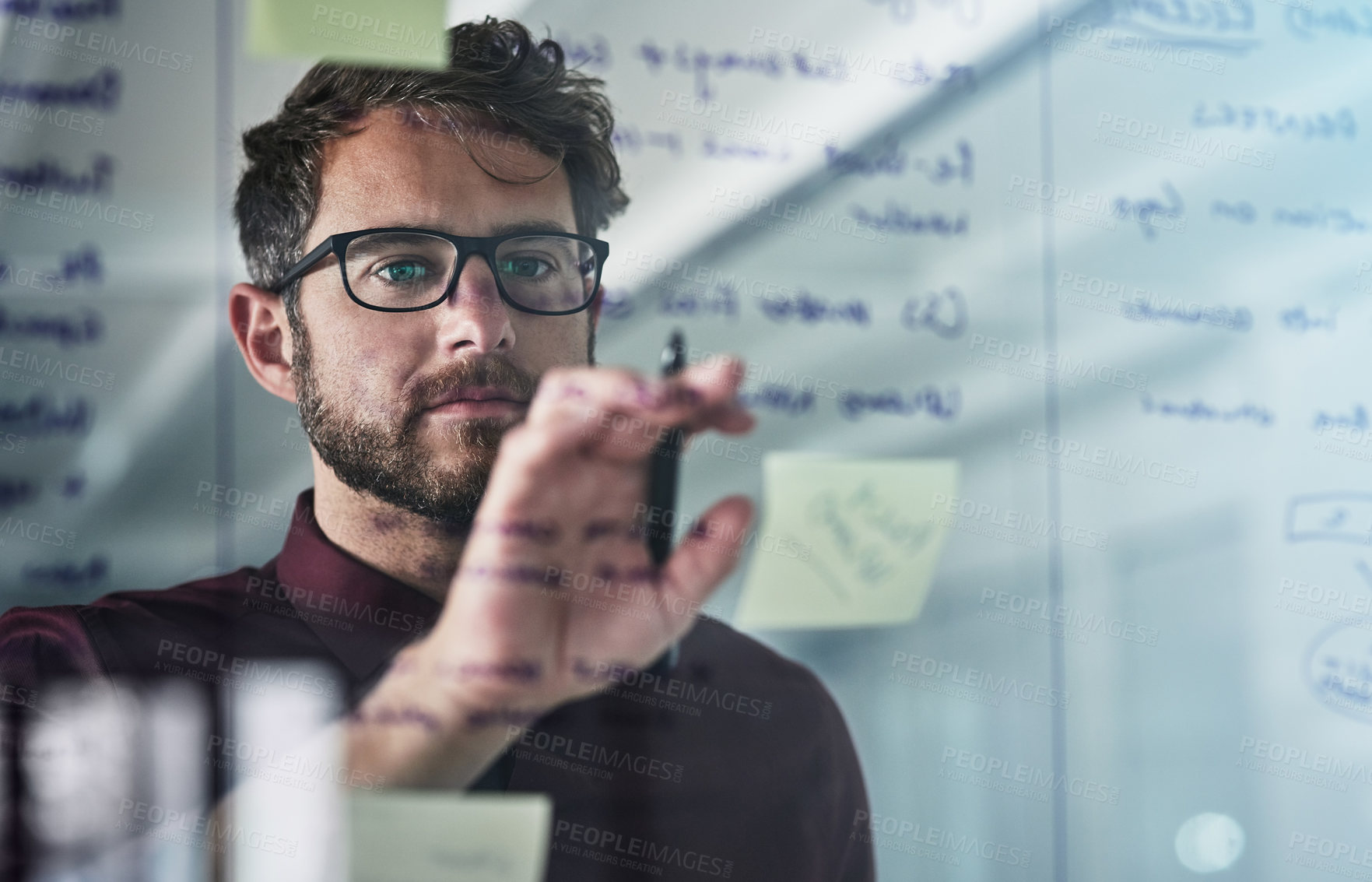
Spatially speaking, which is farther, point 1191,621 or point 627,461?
point 1191,621

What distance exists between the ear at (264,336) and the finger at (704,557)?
229 millimetres

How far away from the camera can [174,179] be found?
0.52 m

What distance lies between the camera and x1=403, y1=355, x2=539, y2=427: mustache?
1.64 feet

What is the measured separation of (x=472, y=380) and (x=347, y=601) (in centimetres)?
14

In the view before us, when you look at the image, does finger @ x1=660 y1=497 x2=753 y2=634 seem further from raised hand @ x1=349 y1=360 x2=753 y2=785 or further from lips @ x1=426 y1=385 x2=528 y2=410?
lips @ x1=426 y1=385 x2=528 y2=410

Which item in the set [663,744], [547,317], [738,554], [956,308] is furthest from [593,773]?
[956,308]

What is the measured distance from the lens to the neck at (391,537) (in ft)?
1.68

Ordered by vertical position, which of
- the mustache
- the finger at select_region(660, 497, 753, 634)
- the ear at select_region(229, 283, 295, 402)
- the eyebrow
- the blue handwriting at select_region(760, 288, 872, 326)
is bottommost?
the finger at select_region(660, 497, 753, 634)

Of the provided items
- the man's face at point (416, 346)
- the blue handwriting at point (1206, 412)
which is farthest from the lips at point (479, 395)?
the blue handwriting at point (1206, 412)

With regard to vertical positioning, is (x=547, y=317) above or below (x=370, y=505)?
above

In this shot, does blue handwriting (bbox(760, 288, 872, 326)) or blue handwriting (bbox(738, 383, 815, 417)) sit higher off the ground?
blue handwriting (bbox(760, 288, 872, 326))

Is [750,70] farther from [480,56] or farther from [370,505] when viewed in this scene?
[370,505]

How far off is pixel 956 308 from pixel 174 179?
Answer: 1.55 feet

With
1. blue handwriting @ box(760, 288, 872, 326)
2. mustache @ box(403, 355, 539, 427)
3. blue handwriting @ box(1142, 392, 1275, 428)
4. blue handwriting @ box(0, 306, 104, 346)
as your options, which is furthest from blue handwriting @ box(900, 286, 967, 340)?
blue handwriting @ box(0, 306, 104, 346)
